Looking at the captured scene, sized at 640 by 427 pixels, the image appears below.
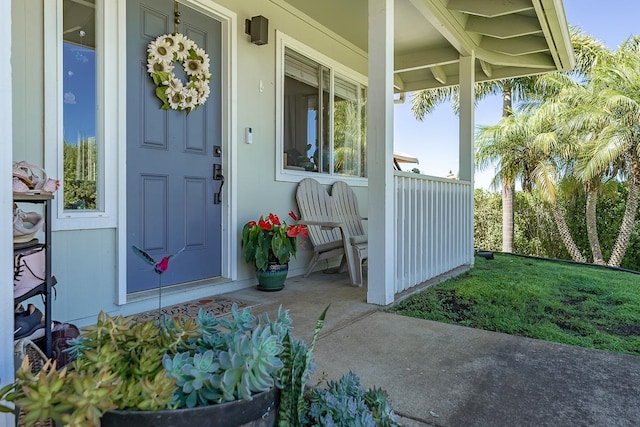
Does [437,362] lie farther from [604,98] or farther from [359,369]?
[604,98]

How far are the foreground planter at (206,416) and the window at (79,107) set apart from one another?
1927 mm

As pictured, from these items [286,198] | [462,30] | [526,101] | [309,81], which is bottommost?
[286,198]

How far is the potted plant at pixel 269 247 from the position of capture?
3.32m

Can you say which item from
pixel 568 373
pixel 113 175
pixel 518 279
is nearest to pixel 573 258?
pixel 518 279

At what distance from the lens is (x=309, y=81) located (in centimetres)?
453

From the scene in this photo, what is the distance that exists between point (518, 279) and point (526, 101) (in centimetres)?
992

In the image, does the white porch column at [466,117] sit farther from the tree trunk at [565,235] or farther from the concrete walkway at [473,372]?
the tree trunk at [565,235]

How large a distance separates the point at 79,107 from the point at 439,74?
494 centimetres

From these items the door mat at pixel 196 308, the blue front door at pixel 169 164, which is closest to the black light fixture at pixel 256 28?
the blue front door at pixel 169 164

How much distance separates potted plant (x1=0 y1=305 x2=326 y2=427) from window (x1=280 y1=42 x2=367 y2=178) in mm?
3078

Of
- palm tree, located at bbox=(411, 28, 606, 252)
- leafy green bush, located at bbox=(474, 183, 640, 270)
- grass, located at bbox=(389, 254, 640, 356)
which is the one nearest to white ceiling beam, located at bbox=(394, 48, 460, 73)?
grass, located at bbox=(389, 254, 640, 356)

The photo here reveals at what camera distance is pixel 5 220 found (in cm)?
104

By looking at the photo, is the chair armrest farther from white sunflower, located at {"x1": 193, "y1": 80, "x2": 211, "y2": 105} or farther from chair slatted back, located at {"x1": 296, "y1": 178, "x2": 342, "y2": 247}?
white sunflower, located at {"x1": 193, "y1": 80, "x2": 211, "y2": 105}

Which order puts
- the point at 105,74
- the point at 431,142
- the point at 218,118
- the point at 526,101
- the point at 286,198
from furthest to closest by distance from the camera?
the point at 431,142 < the point at 526,101 < the point at 286,198 < the point at 218,118 < the point at 105,74
